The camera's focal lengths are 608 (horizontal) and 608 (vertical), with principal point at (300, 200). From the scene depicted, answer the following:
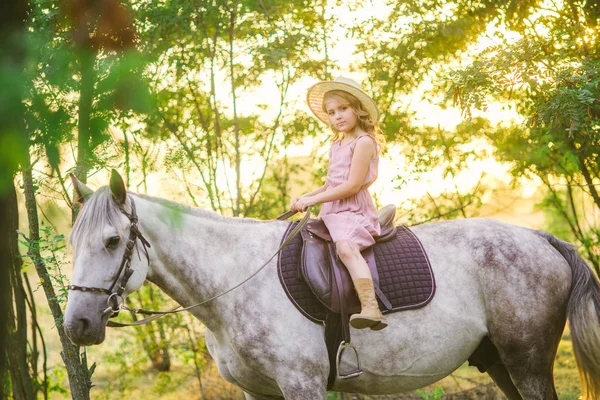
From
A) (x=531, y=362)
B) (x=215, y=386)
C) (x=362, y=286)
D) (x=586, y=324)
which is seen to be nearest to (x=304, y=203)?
(x=362, y=286)

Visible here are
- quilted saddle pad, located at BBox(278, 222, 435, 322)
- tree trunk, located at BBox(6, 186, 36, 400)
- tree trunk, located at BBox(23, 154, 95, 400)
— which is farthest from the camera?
tree trunk, located at BBox(6, 186, 36, 400)

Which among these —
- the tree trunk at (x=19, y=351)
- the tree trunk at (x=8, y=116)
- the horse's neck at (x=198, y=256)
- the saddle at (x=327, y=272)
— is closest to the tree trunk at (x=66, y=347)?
the tree trunk at (x=19, y=351)

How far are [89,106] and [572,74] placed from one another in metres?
3.62

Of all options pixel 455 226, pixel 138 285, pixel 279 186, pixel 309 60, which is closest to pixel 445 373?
pixel 455 226

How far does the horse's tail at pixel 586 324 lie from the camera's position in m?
3.56

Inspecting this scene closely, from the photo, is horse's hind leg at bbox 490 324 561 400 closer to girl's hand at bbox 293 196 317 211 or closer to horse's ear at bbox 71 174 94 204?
girl's hand at bbox 293 196 317 211

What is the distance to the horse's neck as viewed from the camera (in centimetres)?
329

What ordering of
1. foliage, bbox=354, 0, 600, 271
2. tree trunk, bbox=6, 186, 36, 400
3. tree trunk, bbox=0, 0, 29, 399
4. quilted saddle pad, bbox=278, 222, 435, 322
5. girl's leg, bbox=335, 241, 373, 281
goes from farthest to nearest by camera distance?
tree trunk, bbox=6, 186, 36, 400
foliage, bbox=354, 0, 600, 271
quilted saddle pad, bbox=278, 222, 435, 322
girl's leg, bbox=335, 241, 373, 281
tree trunk, bbox=0, 0, 29, 399

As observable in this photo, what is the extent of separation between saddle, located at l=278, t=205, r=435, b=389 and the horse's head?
2.76 ft

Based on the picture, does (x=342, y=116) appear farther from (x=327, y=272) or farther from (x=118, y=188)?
(x=118, y=188)

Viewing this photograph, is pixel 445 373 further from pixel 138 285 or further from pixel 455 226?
pixel 138 285

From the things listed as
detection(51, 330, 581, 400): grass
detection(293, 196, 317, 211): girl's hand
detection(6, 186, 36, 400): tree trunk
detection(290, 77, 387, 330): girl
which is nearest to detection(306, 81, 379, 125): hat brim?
detection(290, 77, 387, 330): girl

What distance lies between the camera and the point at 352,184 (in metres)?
3.41

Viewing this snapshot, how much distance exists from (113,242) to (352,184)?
1.32 metres
